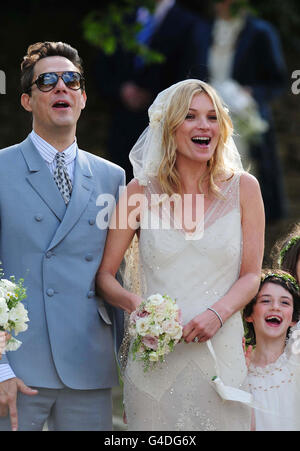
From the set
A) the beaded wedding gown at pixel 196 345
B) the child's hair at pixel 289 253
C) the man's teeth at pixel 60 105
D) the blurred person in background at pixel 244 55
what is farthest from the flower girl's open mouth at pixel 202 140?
the blurred person in background at pixel 244 55

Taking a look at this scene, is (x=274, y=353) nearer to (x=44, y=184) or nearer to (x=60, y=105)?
(x=44, y=184)

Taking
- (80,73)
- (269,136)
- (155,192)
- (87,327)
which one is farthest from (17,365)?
(269,136)

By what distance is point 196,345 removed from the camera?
4.58m

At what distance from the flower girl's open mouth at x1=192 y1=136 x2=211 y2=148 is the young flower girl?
0.77m

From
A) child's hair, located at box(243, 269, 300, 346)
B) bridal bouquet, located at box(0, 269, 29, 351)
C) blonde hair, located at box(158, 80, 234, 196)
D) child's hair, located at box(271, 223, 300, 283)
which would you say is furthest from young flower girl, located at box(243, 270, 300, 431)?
bridal bouquet, located at box(0, 269, 29, 351)

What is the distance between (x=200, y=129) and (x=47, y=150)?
68 cm

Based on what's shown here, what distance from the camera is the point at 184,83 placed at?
4660mm

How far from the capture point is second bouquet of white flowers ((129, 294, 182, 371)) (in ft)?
14.3

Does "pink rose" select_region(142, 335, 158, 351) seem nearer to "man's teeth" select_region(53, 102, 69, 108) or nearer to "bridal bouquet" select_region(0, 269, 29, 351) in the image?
"bridal bouquet" select_region(0, 269, 29, 351)

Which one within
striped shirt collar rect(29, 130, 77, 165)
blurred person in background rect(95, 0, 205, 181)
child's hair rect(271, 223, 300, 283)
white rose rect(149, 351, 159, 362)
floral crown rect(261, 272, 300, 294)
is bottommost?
white rose rect(149, 351, 159, 362)

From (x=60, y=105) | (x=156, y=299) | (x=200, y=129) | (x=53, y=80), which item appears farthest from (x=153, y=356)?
(x=53, y=80)

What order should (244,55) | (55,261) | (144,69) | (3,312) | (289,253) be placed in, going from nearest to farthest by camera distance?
(3,312) → (55,261) → (289,253) → (244,55) → (144,69)

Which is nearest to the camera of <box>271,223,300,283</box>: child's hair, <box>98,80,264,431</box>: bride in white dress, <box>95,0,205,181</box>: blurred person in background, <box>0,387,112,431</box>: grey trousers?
<box>0,387,112,431</box>: grey trousers

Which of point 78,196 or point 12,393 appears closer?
point 12,393
